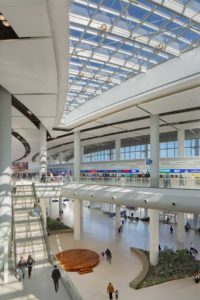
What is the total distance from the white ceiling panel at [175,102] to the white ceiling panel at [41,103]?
6915mm

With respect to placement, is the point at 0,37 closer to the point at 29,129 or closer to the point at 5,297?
the point at 5,297

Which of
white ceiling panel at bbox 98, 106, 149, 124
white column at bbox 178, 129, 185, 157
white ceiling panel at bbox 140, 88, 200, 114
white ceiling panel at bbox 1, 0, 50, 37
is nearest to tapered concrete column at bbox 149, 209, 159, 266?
white ceiling panel at bbox 140, 88, 200, 114

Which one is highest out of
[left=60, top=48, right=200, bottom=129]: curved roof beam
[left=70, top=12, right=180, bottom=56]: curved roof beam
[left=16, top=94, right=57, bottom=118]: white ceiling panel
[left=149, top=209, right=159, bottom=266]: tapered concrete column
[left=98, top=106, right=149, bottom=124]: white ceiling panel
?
[left=70, top=12, right=180, bottom=56]: curved roof beam

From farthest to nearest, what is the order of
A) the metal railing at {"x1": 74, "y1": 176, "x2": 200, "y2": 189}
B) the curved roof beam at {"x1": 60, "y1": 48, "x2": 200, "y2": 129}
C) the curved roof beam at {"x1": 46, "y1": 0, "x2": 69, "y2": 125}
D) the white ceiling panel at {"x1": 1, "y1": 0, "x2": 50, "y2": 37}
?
the metal railing at {"x1": 74, "y1": 176, "x2": 200, "y2": 189} < the curved roof beam at {"x1": 60, "y1": 48, "x2": 200, "y2": 129} < the curved roof beam at {"x1": 46, "y1": 0, "x2": 69, "y2": 125} < the white ceiling panel at {"x1": 1, "y1": 0, "x2": 50, "y2": 37}

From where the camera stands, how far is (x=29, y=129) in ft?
91.5

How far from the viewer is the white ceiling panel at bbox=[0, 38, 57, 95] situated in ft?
28.4

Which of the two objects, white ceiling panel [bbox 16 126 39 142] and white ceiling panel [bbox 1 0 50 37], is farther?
white ceiling panel [bbox 16 126 39 142]

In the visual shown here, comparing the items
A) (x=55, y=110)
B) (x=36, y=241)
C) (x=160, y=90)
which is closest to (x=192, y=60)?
(x=160, y=90)

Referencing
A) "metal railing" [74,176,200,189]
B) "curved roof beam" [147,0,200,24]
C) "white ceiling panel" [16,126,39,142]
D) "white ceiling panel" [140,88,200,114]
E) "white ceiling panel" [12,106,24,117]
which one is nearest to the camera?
"curved roof beam" [147,0,200,24]

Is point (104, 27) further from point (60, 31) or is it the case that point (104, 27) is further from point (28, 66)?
point (60, 31)

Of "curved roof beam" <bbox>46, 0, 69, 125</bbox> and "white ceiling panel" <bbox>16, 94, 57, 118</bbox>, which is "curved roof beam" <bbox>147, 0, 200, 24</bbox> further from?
"white ceiling panel" <bbox>16, 94, 57, 118</bbox>

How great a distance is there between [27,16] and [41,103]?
9.85 metres

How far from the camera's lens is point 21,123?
2447 cm

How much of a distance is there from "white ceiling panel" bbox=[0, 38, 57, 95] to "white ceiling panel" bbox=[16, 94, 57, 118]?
41.1 inches
